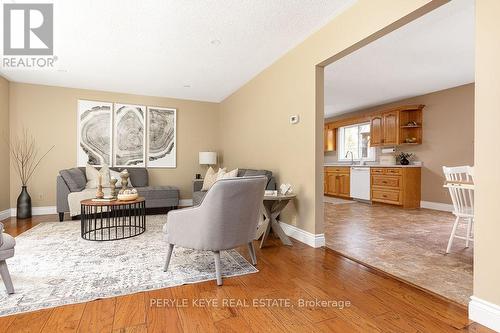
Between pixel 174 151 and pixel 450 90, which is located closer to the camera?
pixel 450 90

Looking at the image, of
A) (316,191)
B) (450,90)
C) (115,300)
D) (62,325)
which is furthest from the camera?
(450,90)

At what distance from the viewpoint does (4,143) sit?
462cm

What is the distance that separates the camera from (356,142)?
759 centimetres

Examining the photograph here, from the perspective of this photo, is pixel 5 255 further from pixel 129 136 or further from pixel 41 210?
pixel 129 136

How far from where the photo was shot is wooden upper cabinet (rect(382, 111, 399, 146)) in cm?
588

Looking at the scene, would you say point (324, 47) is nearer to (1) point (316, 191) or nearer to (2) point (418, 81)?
(1) point (316, 191)

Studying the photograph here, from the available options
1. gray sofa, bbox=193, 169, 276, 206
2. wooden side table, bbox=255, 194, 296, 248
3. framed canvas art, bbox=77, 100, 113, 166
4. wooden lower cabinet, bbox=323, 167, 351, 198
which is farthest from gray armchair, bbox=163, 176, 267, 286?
wooden lower cabinet, bbox=323, 167, 351, 198

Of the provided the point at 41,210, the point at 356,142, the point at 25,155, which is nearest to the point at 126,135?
the point at 25,155

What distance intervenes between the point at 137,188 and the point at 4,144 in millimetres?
2378

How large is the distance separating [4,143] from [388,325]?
6.18 meters

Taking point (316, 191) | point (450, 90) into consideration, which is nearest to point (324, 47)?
point (316, 191)

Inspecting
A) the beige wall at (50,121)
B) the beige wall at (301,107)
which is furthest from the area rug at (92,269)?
the beige wall at (50,121)

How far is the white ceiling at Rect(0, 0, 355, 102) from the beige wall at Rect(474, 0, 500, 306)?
1.27m

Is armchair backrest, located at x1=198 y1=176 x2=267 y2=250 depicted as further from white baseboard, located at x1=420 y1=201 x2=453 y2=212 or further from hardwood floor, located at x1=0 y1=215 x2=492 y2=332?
white baseboard, located at x1=420 y1=201 x2=453 y2=212
